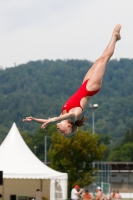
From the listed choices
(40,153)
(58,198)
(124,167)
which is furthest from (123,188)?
(58,198)

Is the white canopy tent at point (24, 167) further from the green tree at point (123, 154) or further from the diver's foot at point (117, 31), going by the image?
the green tree at point (123, 154)

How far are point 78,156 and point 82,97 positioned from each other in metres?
33.6

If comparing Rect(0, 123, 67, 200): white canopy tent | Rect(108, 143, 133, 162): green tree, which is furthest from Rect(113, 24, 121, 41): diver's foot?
Rect(108, 143, 133, 162): green tree

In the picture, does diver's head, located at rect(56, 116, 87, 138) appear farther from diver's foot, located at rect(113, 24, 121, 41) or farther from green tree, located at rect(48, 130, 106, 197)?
green tree, located at rect(48, 130, 106, 197)

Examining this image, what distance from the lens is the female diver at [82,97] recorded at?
14.1 metres

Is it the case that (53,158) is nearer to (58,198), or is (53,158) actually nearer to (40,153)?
(58,198)

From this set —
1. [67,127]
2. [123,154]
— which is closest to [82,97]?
[67,127]

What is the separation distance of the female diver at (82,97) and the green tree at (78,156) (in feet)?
107

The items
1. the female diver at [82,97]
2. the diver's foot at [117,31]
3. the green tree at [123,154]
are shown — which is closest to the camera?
the female diver at [82,97]

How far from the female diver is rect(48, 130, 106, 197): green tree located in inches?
1278

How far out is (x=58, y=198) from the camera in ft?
115

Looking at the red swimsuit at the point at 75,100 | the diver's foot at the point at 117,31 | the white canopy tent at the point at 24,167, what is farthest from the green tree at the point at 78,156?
the red swimsuit at the point at 75,100

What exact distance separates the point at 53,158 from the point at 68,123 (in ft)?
114

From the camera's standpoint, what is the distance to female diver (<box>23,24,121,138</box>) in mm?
14070
